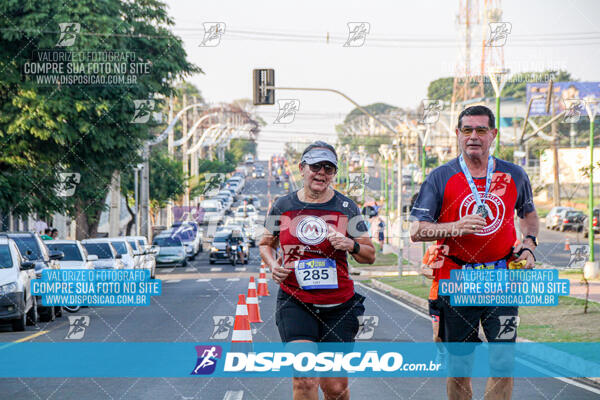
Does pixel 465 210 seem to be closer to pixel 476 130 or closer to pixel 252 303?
pixel 476 130

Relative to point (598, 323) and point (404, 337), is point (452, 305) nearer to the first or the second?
point (404, 337)

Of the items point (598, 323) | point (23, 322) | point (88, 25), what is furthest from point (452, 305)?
point (88, 25)

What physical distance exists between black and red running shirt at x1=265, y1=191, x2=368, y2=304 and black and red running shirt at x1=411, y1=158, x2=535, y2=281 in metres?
0.57

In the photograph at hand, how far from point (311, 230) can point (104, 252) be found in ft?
72.1

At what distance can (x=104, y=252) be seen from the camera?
27938 mm

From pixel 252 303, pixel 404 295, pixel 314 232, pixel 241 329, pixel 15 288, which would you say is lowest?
pixel 404 295

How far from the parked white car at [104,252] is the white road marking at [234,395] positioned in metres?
17.3

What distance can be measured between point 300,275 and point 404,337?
8.81 meters

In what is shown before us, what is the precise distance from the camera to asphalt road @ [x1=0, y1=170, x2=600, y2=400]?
9.76 meters

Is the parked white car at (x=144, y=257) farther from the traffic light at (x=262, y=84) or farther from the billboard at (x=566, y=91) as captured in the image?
the billboard at (x=566, y=91)

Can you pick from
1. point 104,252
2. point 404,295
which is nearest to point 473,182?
point 404,295

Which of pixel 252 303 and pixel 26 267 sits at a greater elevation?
pixel 26 267

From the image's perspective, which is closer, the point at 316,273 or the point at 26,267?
the point at 316,273

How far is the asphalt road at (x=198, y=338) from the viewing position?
384 inches
